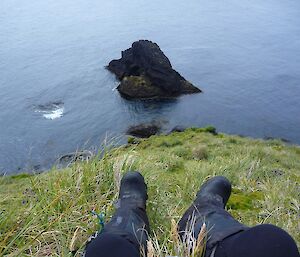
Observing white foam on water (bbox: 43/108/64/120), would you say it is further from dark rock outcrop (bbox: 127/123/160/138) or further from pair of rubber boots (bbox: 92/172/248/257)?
pair of rubber boots (bbox: 92/172/248/257)

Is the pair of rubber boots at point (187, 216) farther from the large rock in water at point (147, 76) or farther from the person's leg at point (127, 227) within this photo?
the large rock in water at point (147, 76)

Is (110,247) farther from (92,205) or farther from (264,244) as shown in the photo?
(92,205)

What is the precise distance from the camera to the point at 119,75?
42781 mm

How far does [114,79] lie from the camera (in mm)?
42531

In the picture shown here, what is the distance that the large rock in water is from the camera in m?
38.1

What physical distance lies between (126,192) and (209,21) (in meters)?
68.4

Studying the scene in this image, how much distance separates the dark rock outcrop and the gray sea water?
2.41 feet

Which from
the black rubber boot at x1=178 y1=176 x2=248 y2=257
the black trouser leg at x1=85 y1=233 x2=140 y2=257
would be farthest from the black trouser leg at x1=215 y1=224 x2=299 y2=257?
the black trouser leg at x1=85 y1=233 x2=140 y2=257

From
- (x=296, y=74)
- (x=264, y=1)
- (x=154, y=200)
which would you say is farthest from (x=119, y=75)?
(x=264, y=1)

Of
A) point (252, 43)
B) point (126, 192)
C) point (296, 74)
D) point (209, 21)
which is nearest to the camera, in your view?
point (126, 192)

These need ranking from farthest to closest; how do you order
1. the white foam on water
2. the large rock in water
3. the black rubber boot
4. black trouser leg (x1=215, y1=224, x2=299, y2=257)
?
the large rock in water, the white foam on water, the black rubber boot, black trouser leg (x1=215, y1=224, x2=299, y2=257)

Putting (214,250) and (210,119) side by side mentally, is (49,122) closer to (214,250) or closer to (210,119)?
(210,119)

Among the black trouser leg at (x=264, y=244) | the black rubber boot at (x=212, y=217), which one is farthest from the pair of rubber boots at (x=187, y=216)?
the black trouser leg at (x=264, y=244)

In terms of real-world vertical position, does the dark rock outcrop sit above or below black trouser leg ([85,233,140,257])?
below
